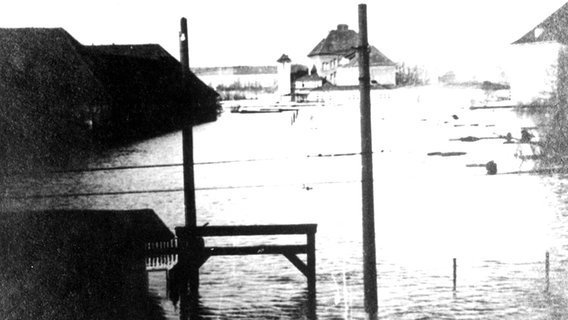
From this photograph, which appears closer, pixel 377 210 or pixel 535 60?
pixel 377 210

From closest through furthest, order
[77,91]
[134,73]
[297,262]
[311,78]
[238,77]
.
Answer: [297,262] < [238,77] < [311,78] < [77,91] < [134,73]

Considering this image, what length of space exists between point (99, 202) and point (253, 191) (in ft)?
16.7

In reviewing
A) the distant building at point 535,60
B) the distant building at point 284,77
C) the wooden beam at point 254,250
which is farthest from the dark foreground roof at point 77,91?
the distant building at point 535,60

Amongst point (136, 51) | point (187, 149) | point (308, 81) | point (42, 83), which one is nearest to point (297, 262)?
point (187, 149)

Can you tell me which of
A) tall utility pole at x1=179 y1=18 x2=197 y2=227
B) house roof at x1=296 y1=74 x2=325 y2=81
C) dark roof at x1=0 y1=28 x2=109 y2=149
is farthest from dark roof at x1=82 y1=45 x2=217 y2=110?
tall utility pole at x1=179 y1=18 x2=197 y2=227

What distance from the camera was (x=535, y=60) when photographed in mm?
46688

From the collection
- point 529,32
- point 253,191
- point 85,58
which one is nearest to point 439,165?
point 253,191

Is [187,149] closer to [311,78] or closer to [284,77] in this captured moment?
[284,77]

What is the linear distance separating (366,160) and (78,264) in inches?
148

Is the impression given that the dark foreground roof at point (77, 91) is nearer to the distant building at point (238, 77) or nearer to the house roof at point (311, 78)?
the distant building at point (238, 77)

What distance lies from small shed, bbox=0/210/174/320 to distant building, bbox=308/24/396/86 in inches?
138

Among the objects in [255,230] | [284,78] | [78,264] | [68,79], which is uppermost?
[68,79]

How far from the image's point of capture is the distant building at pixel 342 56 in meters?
10.7

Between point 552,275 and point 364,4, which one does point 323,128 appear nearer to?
point 552,275
